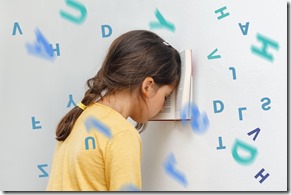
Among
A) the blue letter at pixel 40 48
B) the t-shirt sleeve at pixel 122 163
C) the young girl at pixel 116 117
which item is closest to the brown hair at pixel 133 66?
the young girl at pixel 116 117

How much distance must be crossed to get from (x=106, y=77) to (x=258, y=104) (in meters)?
0.32

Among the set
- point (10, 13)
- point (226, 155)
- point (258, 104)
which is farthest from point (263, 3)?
point (10, 13)

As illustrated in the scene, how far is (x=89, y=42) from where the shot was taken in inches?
43.8

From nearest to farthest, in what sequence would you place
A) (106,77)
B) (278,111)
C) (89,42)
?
(278,111)
(106,77)
(89,42)

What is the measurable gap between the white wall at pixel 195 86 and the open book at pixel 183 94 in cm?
1

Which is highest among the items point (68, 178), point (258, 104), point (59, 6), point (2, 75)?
point (59, 6)

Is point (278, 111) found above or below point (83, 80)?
below

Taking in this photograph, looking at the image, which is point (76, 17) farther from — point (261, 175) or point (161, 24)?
point (261, 175)

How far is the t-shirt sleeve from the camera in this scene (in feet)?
2.68

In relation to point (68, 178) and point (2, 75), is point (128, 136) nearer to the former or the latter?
point (68, 178)

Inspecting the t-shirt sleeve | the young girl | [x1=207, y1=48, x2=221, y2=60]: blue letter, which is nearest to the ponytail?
the young girl

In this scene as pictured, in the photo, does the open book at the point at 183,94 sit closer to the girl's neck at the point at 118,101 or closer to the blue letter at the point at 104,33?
the girl's neck at the point at 118,101

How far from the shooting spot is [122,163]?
0.82 metres

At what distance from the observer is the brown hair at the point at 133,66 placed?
90cm
